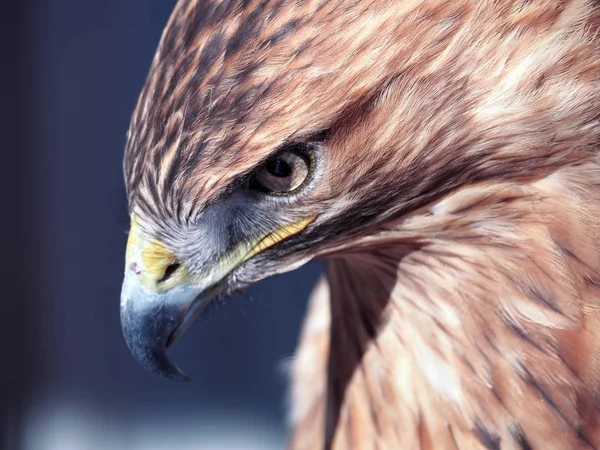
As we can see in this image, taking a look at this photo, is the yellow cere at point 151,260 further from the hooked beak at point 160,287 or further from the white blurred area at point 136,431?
the white blurred area at point 136,431

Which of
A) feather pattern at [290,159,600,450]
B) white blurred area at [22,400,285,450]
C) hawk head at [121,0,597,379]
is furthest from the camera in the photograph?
white blurred area at [22,400,285,450]

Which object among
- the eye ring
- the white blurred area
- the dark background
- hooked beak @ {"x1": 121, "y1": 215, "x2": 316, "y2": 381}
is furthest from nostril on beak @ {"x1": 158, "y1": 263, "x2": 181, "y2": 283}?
the white blurred area

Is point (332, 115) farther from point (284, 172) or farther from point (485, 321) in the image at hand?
point (485, 321)

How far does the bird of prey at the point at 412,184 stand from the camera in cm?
88

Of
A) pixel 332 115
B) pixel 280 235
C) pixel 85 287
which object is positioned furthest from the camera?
pixel 85 287

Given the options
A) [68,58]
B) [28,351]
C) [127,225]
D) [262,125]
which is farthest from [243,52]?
[28,351]

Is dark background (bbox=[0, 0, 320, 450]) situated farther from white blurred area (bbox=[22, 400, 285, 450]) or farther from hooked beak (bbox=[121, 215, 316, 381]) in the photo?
hooked beak (bbox=[121, 215, 316, 381])

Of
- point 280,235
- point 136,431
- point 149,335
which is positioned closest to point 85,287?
point 136,431

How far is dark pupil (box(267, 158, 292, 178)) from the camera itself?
0.92 meters

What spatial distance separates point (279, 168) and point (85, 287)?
245cm

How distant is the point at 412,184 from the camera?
3.17 feet

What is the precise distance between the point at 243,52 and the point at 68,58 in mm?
2417

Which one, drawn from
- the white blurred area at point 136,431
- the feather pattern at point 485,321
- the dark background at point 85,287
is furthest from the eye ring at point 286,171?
the white blurred area at point 136,431

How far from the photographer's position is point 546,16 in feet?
2.93
